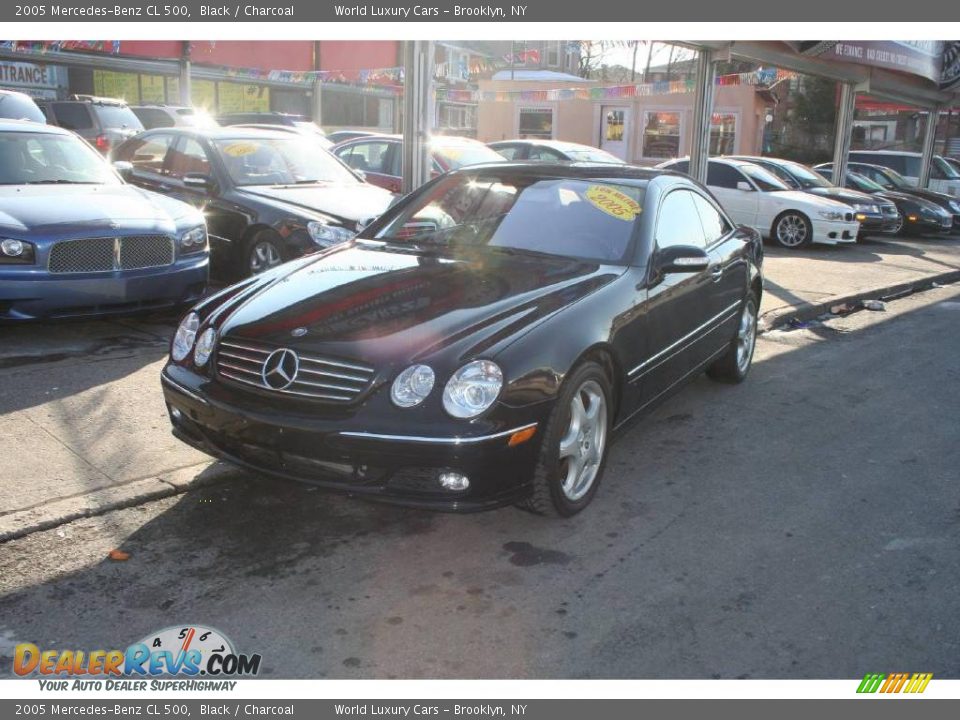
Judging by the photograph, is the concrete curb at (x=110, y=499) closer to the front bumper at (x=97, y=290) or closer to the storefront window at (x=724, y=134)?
the front bumper at (x=97, y=290)

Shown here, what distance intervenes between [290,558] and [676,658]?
1.55 metres

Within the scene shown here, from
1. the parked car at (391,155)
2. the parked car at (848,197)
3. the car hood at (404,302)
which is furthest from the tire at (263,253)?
the parked car at (848,197)

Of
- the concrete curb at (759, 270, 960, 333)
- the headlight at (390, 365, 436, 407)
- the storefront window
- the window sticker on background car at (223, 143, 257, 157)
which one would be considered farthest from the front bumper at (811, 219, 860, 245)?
the storefront window

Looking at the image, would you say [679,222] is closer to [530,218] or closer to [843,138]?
[530,218]

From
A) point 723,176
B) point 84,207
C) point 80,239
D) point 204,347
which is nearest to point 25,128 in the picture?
point 84,207

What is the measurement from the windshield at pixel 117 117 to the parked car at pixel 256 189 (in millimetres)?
7499

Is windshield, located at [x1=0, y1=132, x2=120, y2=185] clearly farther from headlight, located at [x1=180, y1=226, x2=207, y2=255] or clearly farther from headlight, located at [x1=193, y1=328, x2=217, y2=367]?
headlight, located at [x1=193, y1=328, x2=217, y2=367]

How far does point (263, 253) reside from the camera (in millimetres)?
8203

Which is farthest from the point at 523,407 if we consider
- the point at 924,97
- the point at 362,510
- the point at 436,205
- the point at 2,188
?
the point at 924,97

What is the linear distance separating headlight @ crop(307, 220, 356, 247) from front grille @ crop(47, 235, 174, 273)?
139cm

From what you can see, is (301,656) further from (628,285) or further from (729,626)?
(628,285)

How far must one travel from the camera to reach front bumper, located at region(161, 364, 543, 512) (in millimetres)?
3457

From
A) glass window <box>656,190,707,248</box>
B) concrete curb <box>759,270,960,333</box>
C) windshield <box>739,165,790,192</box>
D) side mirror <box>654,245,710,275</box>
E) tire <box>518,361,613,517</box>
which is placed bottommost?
concrete curb <box>759,270,960,333</box>

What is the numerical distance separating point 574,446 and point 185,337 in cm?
185
